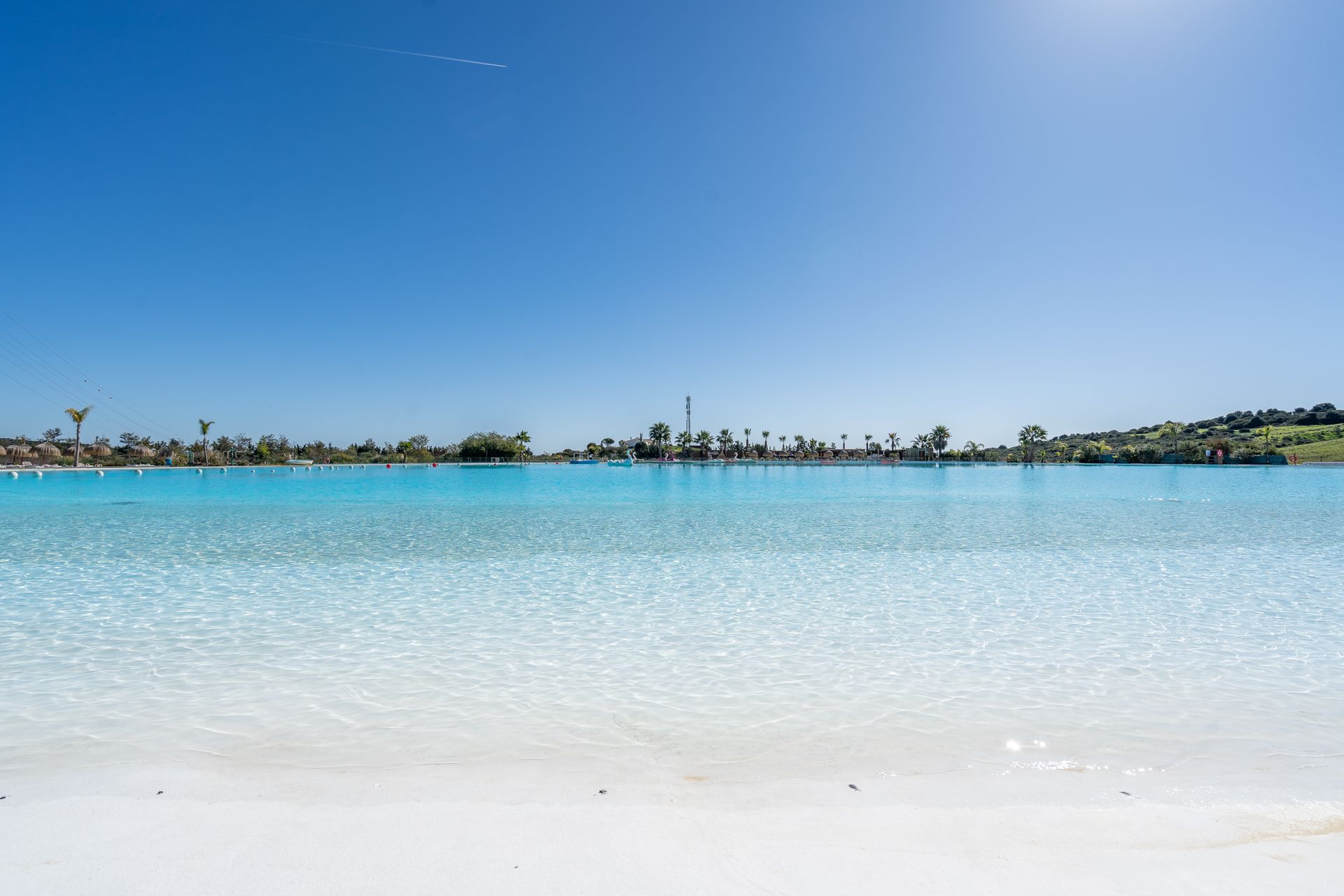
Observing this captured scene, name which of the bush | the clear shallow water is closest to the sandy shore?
the clear shallow water

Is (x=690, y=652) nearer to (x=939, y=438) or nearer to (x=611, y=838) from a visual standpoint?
(x=611, y=838)

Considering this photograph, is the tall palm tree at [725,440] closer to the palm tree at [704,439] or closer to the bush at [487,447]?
the palm tree at [704,439]

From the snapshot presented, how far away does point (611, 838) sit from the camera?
2371 mm

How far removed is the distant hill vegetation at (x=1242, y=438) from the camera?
65188 mm

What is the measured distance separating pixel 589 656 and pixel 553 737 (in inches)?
55.4

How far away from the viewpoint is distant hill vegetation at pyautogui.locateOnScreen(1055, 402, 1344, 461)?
214ft

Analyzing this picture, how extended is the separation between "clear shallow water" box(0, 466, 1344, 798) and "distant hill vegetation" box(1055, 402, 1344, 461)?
2921 inches

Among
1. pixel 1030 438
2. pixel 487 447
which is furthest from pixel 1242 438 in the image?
pixel 487 447

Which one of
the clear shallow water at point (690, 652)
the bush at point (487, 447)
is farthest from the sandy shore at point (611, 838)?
the bush at point (487, 447)

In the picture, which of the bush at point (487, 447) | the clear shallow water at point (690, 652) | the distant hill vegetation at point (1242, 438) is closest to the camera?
the clear shallow water at point (690, 652)

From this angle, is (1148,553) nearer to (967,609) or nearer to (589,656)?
(967,609)

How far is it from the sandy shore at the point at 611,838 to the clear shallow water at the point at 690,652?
0.33 metres

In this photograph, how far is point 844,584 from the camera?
24.6 ft

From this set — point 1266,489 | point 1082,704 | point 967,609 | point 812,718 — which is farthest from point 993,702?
point 1266,489
